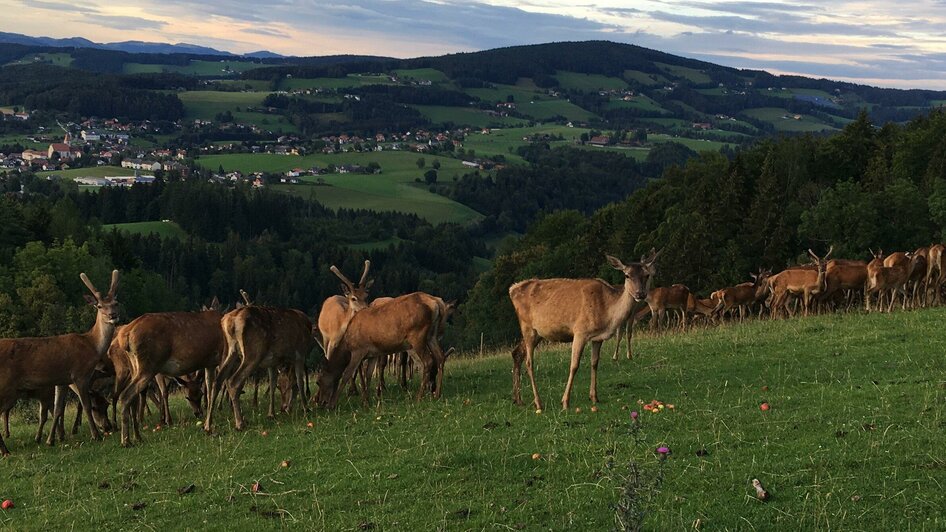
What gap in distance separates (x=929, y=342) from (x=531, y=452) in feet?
35.5

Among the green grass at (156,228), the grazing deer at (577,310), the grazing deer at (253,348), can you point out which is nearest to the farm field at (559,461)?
the grazing deer at (253,348)

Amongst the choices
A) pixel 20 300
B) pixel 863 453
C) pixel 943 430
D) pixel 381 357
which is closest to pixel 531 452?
pixel 863 453

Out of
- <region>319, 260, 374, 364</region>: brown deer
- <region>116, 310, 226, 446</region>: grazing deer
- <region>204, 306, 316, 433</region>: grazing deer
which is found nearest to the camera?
<region>116, 310, 226, 446</region>: grazing deer

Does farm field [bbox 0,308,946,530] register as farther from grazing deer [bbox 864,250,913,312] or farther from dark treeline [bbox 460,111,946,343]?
dark treeline [bbox 460,111,946,343]

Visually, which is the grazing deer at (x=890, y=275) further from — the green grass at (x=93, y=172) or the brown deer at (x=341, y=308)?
the green grass at (x=93, y=172)

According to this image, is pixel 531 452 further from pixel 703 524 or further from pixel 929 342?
pixel 929 342

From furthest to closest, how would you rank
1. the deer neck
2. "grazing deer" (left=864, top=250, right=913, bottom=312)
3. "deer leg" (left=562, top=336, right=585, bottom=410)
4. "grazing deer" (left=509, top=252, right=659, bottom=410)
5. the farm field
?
1. "grazing deer" (left=864, top=250, right=913, bottom=312)
2. the deer neck
3. "grazing deer" (left=509, top=252, right=659, bottom=410)
4. "deer leg" (left=562, top=336, right=585, bottom=410)
5. the farm field

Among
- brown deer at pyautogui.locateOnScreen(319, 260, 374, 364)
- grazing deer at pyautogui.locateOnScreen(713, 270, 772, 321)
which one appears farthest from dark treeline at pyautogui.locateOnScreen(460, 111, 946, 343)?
brown deer at pyautogui.locateOnScreen(319, 260, 374, 364)

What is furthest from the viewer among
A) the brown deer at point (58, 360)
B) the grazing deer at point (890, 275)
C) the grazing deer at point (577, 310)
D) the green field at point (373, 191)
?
the green field at point (373, 191)

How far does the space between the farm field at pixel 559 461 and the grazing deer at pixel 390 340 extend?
69 cm

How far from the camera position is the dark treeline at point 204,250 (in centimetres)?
6625

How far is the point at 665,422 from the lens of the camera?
469 inches

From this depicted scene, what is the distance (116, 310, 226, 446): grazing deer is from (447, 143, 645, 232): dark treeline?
146m

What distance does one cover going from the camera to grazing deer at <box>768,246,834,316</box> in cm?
2675
